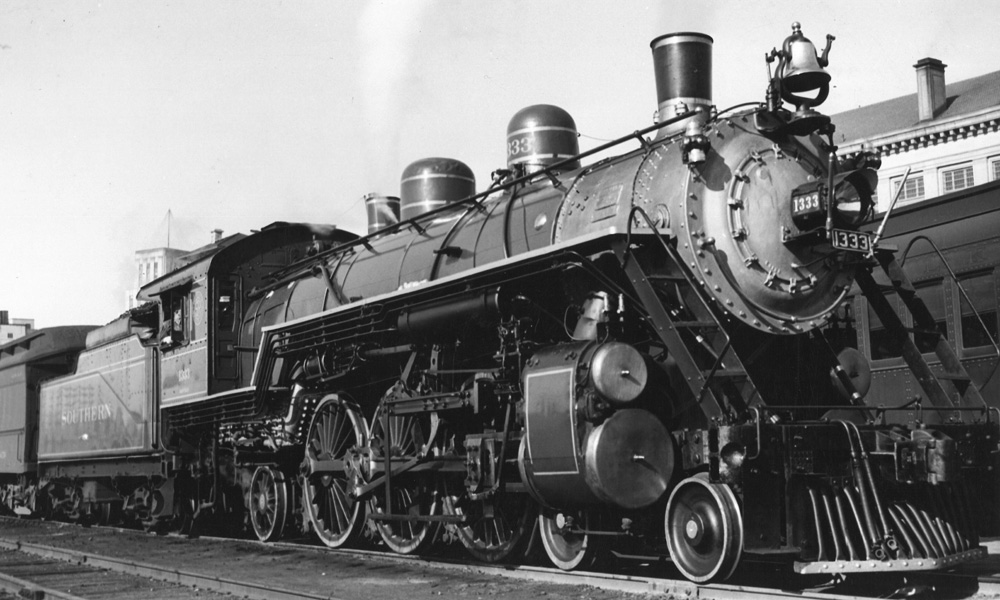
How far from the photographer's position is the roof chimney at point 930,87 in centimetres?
3975

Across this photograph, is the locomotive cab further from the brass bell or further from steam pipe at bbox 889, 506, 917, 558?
steam pipe at bbox 889, 506, 917, 558

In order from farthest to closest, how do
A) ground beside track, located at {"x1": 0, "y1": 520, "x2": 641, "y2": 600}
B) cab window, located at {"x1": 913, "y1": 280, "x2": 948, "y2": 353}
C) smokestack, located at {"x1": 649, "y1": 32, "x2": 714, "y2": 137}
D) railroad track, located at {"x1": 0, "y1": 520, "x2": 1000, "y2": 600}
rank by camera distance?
cab window, located at {"x1": 913, "y1": 280, "x2": 948, "y2": 353} < smokestack, located at {"x1": 649, "y1": 32, "x2": 714, "y2": 137} < ground beside track, located at {"x1": 0, "y1": 520, "x2": 641, "y2": 600} < railroad track, located at {"x1": 0, "y1": 520, "x2": 1000, "y2": 600}

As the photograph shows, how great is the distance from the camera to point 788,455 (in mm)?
6059

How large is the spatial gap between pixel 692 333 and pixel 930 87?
37996 millimetres

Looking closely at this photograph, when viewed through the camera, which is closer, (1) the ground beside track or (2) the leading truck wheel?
(1) the ground beside track

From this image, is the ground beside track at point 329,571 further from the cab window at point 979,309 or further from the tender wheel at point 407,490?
the cab window at point 979,309

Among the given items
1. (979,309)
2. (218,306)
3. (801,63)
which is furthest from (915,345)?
(218,306)

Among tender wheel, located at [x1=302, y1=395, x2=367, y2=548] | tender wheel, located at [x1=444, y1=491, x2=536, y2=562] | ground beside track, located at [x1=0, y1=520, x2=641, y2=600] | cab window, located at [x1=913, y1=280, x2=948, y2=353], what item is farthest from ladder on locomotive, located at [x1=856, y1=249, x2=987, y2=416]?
tender wheel, located at [x1=302, y1=395, x2=367, y2=548]

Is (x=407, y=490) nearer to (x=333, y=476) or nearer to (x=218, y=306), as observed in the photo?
(x=333, y=476)

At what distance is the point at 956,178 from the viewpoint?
127 feet

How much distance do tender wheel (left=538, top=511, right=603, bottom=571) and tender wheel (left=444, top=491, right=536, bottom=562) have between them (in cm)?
19

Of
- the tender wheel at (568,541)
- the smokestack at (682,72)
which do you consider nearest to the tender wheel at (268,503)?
the tender wheel at (568,541)

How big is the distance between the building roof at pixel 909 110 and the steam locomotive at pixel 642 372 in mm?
32251

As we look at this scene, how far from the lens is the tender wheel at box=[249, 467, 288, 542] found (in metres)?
10.8
